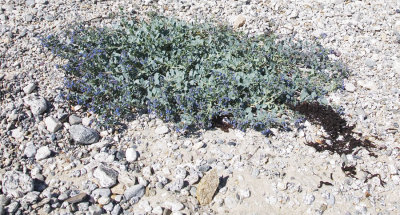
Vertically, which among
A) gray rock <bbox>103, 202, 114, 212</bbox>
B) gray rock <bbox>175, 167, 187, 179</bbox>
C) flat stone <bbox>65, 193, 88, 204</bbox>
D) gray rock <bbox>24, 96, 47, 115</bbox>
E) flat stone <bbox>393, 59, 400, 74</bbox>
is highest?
flat stone <bbox>393, 59, 400, 74</bbox>

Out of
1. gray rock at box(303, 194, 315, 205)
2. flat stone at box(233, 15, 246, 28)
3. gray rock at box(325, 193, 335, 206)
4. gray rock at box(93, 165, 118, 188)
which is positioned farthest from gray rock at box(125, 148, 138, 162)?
flat stone at box(233, 15, 246, 28)

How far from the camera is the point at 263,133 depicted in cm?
511

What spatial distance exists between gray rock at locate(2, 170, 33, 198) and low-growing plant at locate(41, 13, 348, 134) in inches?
45.5

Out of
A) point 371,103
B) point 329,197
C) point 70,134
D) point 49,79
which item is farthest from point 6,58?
point 371,103

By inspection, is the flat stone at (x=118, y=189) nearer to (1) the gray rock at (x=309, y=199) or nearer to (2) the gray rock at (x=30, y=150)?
(2) the gray rock at (x=30, y=150)

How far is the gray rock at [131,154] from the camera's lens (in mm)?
4727

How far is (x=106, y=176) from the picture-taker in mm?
4402

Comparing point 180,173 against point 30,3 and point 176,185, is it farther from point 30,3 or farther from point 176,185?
point 30,3

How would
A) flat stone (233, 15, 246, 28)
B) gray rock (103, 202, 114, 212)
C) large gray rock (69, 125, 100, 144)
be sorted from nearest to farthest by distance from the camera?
1. gray rock (103, 202, 114, 212)
2. large gray rock (69, 125, 100, 144)
3. flat stone (233, 15, 246, 28)

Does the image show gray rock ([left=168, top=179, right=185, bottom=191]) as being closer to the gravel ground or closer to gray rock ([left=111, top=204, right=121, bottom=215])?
the gravel ground

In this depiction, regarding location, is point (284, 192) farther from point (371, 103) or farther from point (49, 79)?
point (49, 79)

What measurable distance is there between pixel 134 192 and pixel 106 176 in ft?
1.17

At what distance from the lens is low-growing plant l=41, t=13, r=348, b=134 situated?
16.9ft

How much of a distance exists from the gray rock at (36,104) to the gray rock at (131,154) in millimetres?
1211
